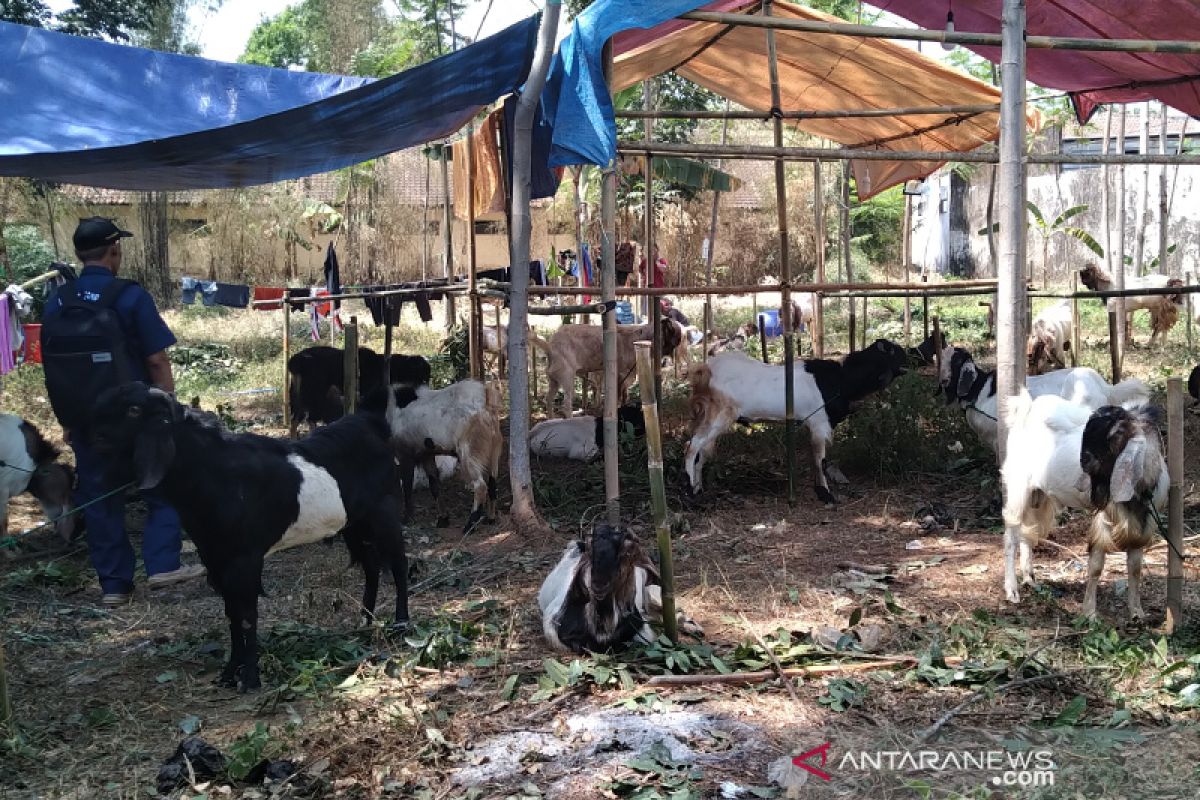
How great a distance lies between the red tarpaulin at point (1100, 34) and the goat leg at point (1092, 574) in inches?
185

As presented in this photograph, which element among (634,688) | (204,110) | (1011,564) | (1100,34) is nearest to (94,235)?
(204,110)

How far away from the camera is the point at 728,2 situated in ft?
26.2

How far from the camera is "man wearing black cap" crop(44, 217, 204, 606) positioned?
5742mm

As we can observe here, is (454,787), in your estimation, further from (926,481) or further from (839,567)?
(926,481)

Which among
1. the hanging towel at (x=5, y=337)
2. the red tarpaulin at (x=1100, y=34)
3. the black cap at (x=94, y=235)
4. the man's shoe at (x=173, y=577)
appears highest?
the red tarpaulin at (x=1100, y=34)

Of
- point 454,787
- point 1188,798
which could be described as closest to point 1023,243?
point 1188,798

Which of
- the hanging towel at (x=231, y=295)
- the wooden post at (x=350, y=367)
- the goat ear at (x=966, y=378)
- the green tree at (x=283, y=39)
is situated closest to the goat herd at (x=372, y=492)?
the wooden post at (x=350, y=367)

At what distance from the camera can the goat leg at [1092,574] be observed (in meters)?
5.20

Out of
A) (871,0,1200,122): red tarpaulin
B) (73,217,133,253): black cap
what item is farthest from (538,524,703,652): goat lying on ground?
A: (871,0,1200,122): red tarpaulin

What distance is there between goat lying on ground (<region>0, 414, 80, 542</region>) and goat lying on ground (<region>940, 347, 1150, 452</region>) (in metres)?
6.68

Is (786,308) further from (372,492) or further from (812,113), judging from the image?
(372,492)

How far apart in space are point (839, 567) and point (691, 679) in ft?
7.66

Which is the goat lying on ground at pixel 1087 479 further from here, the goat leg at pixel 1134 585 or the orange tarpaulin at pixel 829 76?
the orange tarpaulin at pixel 829 76

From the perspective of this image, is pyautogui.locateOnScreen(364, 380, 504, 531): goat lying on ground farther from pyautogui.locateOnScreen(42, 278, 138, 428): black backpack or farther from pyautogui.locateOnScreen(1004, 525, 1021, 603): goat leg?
pyautogui.locateOnScreen(1004, 525, 1021, 603): goat leg
